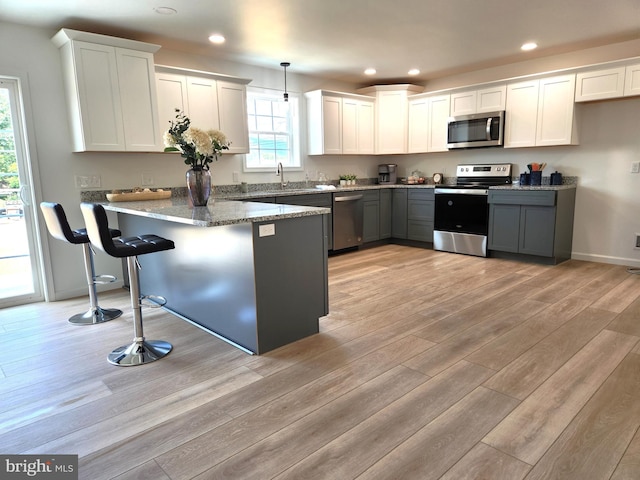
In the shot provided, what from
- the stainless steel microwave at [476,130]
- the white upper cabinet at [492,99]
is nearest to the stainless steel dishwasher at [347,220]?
the stainless steel microwave at [476,130]

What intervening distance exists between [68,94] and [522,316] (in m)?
4.36

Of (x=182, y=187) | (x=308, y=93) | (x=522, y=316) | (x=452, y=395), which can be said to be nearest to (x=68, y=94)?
(x=182, y=187)

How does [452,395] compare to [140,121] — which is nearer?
[452,395]

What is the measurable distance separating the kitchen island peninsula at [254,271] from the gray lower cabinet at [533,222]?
10.1 ft

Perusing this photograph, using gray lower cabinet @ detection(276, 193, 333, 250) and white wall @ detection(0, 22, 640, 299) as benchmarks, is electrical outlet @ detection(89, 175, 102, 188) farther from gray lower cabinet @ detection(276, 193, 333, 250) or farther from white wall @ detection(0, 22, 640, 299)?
gray lower cabinet @ detection(276, 193, 333, 250)

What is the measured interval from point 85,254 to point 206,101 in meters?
2.09

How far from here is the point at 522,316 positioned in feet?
10.4

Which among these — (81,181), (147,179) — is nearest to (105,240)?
(81,181)

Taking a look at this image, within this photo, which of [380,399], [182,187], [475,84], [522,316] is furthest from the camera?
[475,84]

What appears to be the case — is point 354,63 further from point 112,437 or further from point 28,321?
point 112,437

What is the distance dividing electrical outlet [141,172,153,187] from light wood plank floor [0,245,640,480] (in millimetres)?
1458

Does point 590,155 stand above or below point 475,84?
below

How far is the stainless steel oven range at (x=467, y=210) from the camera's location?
524cm

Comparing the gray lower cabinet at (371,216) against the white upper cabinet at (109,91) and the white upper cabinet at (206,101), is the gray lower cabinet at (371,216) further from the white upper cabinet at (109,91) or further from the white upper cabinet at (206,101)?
the white upper cabinet at (109,91)
